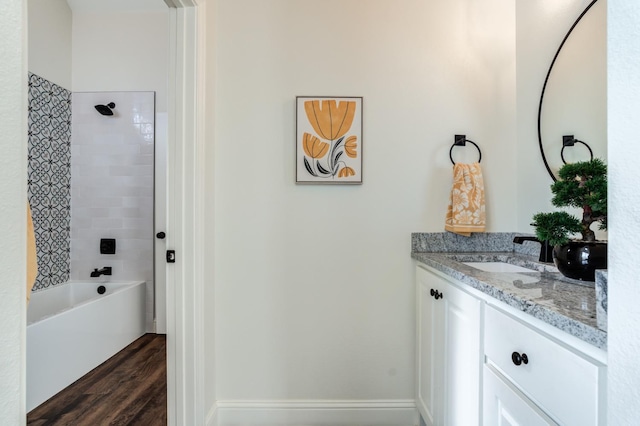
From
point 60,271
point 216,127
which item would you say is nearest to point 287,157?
point 216,127

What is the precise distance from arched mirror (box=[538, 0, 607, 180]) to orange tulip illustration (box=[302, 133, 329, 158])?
1086 mm

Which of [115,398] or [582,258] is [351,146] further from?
[115,398]

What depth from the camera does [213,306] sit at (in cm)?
169

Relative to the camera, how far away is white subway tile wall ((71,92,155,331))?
296 centimetres

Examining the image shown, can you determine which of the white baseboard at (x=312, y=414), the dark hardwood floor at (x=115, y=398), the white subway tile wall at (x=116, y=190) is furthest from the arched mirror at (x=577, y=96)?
the white subway tile wall at (x=116, y=190)

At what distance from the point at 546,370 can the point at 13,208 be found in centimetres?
108

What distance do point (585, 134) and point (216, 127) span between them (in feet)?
5.50

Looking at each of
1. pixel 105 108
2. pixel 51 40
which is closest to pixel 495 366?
pixel 105 108

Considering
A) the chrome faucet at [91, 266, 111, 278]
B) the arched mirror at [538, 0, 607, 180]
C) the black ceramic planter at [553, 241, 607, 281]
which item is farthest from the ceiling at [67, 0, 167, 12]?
the black ceramic planter at [553, 241, 607, 281]

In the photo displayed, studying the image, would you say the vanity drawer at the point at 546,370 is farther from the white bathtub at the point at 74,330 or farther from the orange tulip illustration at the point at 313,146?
the white bathtub at the point at 74,330

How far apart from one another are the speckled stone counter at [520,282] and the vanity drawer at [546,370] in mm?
56

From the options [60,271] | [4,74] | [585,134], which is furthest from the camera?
[60,271]

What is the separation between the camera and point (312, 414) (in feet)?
5.59

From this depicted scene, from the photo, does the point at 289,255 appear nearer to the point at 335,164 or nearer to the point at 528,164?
the point at 335,164
